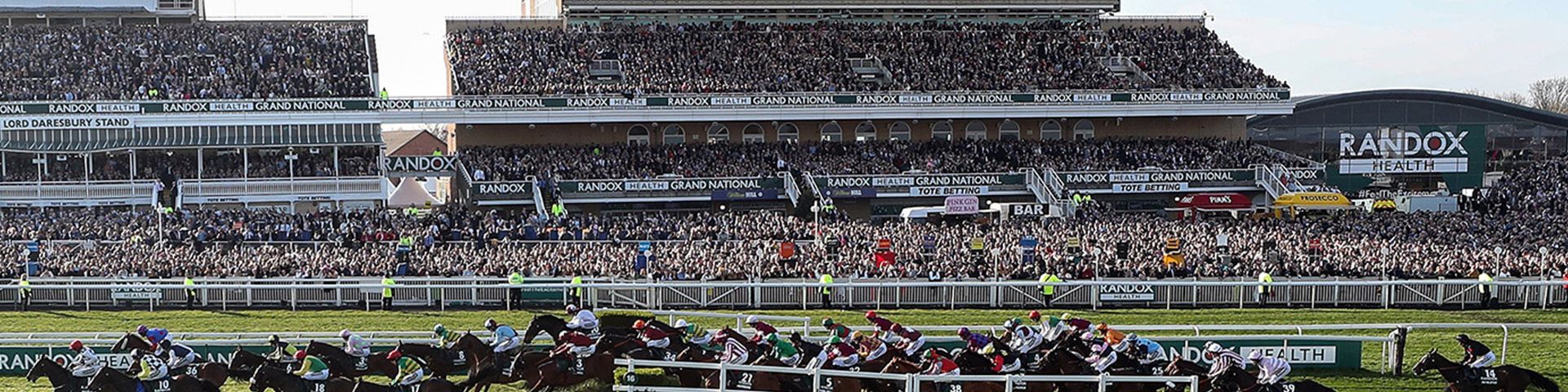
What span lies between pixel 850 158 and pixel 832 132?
3.46 meters

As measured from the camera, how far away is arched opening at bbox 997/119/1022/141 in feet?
144

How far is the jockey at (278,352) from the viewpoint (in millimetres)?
15305

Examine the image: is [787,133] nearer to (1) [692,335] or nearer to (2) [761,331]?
(1) [692,335]

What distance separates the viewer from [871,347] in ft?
48.6

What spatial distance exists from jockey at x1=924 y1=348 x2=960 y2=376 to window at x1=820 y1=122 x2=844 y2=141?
95.6ft

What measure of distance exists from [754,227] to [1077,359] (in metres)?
15.9

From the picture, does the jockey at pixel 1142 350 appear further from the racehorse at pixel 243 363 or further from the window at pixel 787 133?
the window at pixel 787 133

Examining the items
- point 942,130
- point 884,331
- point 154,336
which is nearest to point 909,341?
point 884,331

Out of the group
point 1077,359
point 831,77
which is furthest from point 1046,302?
point 831,77

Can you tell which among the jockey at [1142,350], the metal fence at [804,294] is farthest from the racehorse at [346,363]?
the metal fence at [804,294]

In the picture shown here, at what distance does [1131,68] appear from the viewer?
45312 millimetres

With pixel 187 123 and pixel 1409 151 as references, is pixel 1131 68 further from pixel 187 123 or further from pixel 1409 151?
pixel 187 123

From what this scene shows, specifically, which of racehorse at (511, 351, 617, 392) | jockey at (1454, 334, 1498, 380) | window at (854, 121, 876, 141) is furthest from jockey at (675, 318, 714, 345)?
window at (854, 121, 876, 141)

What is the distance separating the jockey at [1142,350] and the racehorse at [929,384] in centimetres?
134
